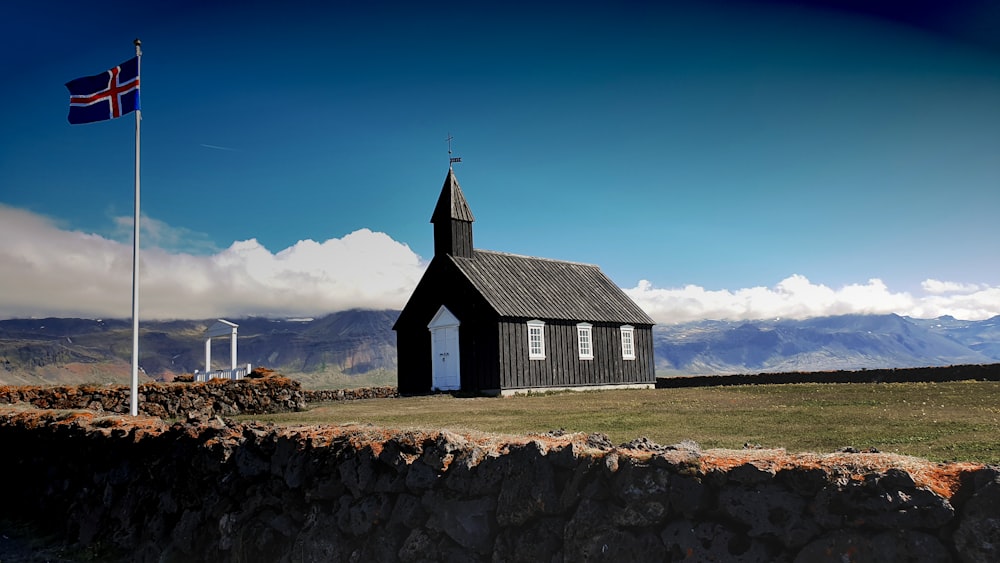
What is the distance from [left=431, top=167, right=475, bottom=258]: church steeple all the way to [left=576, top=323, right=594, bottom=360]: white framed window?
7420mm

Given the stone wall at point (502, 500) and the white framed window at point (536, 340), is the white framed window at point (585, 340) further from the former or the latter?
the stone wall at point (502, 500)

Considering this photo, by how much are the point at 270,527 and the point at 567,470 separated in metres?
4.90

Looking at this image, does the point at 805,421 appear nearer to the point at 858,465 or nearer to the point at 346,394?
the point at 858,465

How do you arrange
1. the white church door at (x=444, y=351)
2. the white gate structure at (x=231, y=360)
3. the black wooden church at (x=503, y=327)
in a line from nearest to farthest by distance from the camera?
1. the white gate structure at (x=231, y=360)
2. the black wooden church at (x=503, y=327)
3. the white church door at (x=444, y=351)

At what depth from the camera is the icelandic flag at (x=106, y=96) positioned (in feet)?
73.2

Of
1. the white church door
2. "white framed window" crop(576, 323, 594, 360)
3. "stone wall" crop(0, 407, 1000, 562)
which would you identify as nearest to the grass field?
"stone wall" crop(0, 407, 1000, 562)

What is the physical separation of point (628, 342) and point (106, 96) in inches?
1178

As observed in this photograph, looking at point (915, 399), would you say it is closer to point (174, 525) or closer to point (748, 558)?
point (748, 558)

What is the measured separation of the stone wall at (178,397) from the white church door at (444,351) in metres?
10.5

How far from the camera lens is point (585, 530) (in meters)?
6.16

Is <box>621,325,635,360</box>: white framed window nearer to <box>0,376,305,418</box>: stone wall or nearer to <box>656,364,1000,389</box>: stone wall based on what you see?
<box>656,364,1000,389</box>: stone wall

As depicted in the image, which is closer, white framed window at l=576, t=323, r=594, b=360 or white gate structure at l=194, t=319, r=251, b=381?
white gate structure at l=194, t=319, r=251, b=381

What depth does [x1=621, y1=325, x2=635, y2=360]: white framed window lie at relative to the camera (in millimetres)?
42156

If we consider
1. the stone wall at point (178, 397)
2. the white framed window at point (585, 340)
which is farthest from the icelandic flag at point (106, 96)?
the white framed window at point (585, 340)
